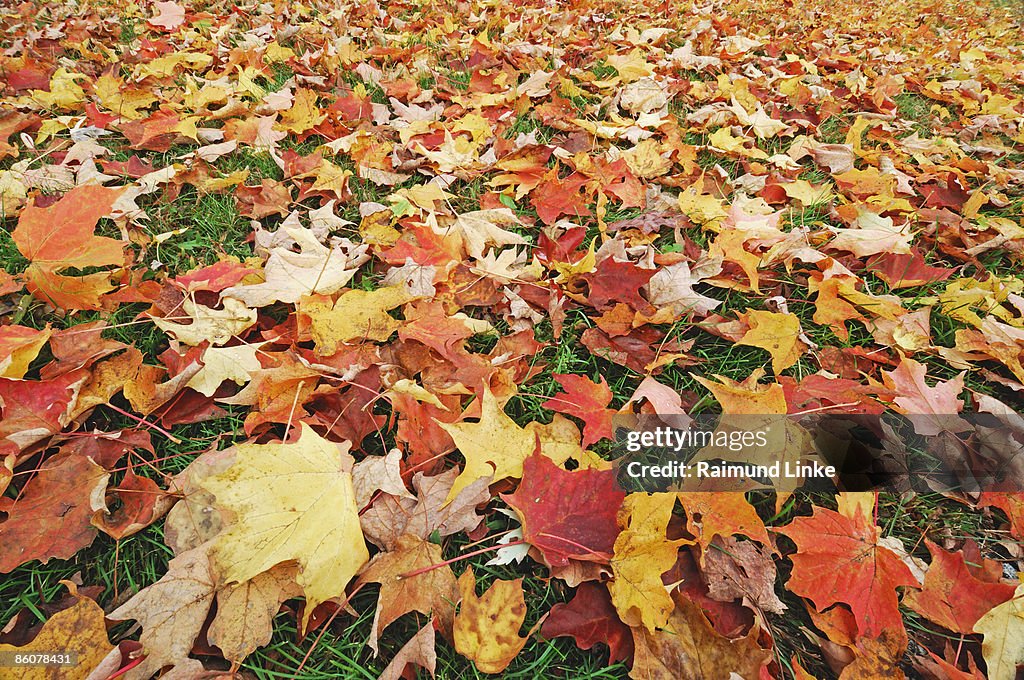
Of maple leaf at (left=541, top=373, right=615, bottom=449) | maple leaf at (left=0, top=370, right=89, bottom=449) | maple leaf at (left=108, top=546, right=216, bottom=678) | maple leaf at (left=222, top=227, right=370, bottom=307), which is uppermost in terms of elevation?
maple leaf at (left=222, top=227, right=370, bottom=307)

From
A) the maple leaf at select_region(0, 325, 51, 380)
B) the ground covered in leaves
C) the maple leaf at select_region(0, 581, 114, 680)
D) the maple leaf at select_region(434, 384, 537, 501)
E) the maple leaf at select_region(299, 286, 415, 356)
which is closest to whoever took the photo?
the maple leaf at select_region(0, 581, 114, 680)

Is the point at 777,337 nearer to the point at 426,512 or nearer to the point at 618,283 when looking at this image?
the point at 618,283

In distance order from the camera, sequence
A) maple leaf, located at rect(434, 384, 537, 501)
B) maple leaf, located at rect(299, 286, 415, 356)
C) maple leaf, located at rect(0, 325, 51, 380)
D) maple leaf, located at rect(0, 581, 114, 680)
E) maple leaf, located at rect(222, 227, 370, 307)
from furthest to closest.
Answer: maple leaf, located at rect(222, 227, 370, 307)
maple leaf, located at rect(299, 286, 415, 356)
maple leaf, located at rect(0, 325, 51, 380)
maple leaf, located at rect(434, 384, 537, 501)
maple leaf, located at rect(0, 581, 114, 680)

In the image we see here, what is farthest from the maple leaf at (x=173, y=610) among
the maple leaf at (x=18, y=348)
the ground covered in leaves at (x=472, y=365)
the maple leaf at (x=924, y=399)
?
the maple leaf at (x=924, y=399)

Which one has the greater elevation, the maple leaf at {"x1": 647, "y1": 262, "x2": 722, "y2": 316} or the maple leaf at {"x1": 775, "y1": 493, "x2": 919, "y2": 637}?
the maple leaf at {"x1": 647, "y1": 262, "x2": 722, "y2": 316}

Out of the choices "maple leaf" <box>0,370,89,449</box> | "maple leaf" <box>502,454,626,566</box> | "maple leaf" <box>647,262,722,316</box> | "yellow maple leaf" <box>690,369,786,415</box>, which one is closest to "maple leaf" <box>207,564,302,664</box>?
"maple leaf" <box>502,454,626,566</box>

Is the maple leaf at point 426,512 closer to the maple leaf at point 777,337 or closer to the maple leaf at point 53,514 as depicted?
the maple leaf at point 53,514

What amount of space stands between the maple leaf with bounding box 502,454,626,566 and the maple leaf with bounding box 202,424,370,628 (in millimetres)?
345

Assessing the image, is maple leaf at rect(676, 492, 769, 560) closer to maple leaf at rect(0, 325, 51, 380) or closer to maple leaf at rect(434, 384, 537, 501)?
maple leaf at rect(434, 384, 537, 501)

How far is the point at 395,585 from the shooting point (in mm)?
1051

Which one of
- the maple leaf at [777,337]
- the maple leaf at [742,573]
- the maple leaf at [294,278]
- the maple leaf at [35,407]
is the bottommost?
the maple leaf at [742,573]

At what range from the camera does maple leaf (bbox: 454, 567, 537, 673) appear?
99 centimetres

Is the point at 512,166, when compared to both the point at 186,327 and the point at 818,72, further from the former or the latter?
the point at 818,72

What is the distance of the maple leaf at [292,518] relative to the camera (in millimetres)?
971
